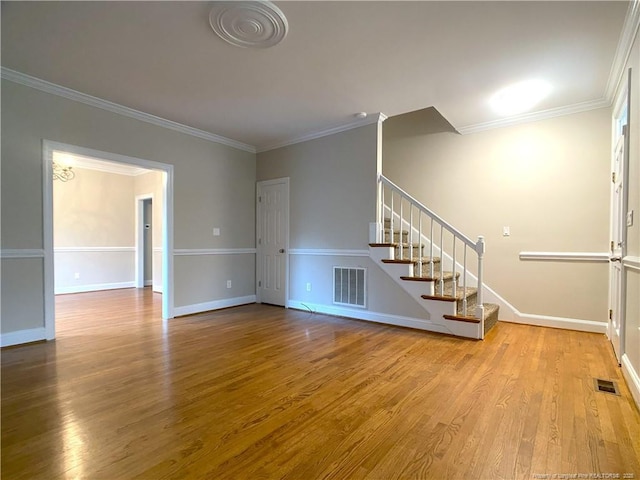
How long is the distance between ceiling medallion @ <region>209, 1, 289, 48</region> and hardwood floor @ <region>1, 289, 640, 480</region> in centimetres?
253

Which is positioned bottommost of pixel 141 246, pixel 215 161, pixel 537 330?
pixel 537 330

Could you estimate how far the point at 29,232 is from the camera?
10.0 ft

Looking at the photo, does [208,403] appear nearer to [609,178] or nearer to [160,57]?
[160,57]

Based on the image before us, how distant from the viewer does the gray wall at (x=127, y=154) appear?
2.95m

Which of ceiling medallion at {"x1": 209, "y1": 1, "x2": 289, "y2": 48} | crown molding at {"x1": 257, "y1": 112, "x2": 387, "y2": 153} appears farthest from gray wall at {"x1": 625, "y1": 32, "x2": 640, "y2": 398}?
ceiling medallion at {"x1": 209, "y1": 1, "x2": 289, "y2": 48}

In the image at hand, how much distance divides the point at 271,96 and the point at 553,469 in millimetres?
3553

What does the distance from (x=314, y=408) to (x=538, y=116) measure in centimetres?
409

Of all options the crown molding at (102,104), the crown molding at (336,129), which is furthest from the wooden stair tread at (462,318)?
the crown molding at (102,104)

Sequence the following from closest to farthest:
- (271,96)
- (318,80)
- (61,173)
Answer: (318,80) < (271,96) < (61,173)

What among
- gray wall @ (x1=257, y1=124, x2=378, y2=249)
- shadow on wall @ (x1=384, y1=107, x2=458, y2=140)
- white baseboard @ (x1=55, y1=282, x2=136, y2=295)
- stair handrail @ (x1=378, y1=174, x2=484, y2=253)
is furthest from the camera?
white baseboard @ (x1=55, y1=282, x2=136, y2=295)

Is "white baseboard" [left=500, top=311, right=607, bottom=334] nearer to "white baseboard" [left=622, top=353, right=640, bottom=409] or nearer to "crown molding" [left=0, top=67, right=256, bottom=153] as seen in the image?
"white baseboard" [left=622, top=353, right=640, bottom=409]

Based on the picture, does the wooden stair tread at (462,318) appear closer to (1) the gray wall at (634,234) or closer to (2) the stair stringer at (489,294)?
(2) the stair stringer at (489,294)

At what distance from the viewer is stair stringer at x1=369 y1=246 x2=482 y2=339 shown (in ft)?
10.9

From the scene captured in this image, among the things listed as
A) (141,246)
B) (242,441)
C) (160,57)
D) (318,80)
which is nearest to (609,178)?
(318,80)
